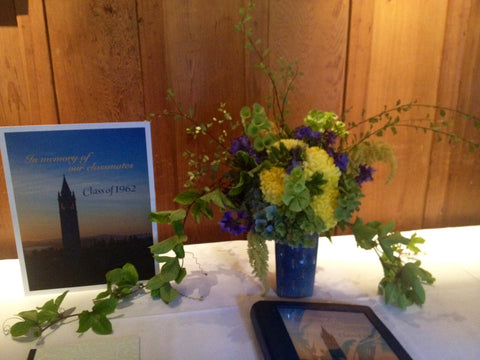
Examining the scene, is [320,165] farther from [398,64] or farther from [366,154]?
[398,64]

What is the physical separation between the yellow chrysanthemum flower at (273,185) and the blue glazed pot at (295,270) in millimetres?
157

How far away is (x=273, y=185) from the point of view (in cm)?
70

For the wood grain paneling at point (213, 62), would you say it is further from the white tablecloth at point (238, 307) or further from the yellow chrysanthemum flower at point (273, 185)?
the yellow chrysanthemum flower at point (273, 185)

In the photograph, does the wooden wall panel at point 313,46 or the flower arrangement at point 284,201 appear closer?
the flower arrangement at point 284,201

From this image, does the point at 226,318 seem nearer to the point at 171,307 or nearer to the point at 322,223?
the point at 171,307

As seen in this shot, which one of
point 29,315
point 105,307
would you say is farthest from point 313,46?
point 29,315

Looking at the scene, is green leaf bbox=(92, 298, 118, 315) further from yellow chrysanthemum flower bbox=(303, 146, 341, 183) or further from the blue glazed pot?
yellow chrysanthemum flower bbox=(303, 146, 341, 183)

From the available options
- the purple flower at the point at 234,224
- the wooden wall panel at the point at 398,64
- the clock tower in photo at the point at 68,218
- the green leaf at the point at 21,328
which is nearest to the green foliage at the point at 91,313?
the green leaf at the point at 21,328

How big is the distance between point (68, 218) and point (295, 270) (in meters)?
0.51

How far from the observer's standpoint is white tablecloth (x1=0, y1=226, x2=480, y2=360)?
725mm

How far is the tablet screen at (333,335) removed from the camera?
0.66 metres

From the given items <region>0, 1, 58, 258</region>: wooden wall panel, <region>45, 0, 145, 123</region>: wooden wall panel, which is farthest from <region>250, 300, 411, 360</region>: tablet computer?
<region>0, 1, 58, 258</region>: wooden wall panel

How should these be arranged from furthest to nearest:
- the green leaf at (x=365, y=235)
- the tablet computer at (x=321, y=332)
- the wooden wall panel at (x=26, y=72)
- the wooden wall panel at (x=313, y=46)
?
the wooden wall panel at (x=313, y=46) → the wooden wall panel at (x=26, y=72) → the green leaf at (x=365, y=235) → the tablet computer at (x=321, y=332)

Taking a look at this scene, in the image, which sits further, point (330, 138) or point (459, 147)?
point (459, 147)
